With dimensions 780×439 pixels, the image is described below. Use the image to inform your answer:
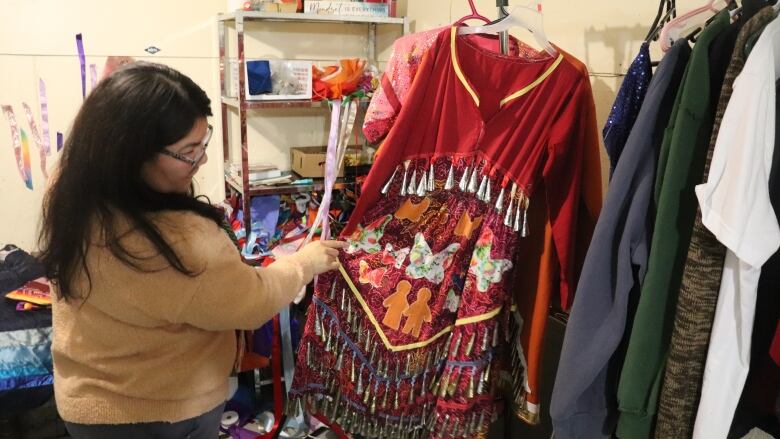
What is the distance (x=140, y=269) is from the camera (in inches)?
43.9

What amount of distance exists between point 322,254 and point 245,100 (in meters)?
1.01

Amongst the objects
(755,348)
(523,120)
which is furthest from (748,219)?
(523,120)

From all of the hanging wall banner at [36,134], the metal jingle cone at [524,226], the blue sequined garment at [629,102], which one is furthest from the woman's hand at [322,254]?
the hanging wall banner at [36,134]

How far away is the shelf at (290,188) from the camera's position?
7.83 feet

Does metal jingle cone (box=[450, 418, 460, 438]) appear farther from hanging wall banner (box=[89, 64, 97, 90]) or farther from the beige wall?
hanging wall banner (box=[89, 64, 97, 90])

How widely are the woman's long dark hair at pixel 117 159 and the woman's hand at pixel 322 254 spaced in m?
0.38

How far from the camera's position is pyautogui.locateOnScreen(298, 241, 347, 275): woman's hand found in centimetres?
147

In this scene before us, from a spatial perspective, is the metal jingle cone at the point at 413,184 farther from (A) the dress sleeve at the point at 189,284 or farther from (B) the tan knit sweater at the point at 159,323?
(A) the dress sleeve at the point at 189,284

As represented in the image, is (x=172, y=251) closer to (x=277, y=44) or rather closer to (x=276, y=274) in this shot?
(x=276, y=274)

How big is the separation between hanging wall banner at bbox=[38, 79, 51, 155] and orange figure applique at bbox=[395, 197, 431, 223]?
1.67 m

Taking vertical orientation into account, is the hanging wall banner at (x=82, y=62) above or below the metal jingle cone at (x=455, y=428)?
above

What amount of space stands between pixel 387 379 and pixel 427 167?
0.58 meters

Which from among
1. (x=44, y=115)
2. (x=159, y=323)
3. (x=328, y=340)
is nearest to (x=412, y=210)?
(x=328, y=340)

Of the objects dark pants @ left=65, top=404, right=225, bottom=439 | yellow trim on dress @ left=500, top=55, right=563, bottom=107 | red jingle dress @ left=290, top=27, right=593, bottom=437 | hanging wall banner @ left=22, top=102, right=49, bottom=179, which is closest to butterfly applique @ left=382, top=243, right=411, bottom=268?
red jingle dress @ left=290, top=27, right=593, bottom=437
